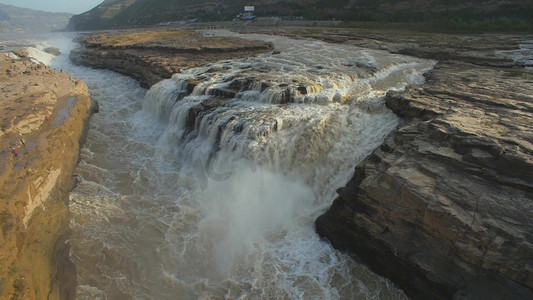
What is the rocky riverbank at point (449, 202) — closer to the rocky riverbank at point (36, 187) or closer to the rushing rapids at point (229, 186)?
the rushing rapids at point (229, 186)

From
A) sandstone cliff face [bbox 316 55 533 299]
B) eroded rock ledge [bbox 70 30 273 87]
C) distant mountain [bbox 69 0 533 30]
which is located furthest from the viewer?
distant mountain [bbox 69 0 533 30]

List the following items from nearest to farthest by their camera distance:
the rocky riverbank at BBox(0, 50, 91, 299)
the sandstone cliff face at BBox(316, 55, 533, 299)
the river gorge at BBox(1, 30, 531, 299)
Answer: the sandstone cliff face at BBox(316, 55, 533, 299) → the rocky riverbank at BBox(0, 50, 91, 299) → the river gorge at BBox(1, 30, 531, 299)

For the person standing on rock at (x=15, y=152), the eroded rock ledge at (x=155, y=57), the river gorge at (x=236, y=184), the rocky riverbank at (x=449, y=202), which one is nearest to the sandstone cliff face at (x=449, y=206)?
the rocky riverbank at (x=449, y=202)

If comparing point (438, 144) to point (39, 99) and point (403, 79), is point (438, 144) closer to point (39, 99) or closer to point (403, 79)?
point (403, 79)

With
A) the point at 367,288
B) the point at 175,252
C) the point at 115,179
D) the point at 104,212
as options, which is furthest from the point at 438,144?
the point at 115,179

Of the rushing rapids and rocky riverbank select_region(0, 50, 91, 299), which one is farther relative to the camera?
the rushing rapids

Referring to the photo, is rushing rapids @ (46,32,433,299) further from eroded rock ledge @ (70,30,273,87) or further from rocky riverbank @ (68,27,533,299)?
eroded rock ledge @ (70,30,273,87)

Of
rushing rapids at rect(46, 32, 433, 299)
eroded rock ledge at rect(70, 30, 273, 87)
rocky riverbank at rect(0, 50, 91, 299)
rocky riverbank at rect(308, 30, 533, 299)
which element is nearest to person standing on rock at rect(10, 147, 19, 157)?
rocky riverbank at rect(0, 50, 91, 299)
